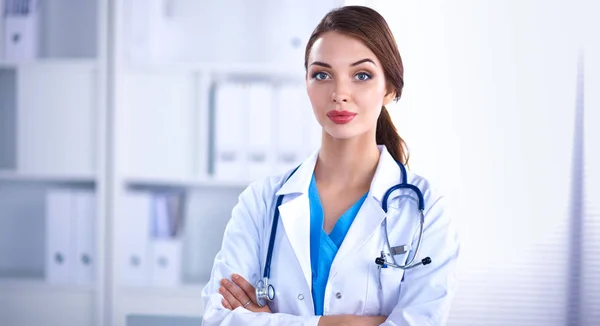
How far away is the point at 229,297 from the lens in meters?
1.41

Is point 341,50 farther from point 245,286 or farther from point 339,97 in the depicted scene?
point 245,286

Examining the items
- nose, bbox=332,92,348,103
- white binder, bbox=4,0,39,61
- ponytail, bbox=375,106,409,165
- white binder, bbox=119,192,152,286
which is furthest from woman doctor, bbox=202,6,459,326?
white binder, bbox=4,0,39,61

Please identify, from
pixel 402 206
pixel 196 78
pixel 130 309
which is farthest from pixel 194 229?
pixel 402 206

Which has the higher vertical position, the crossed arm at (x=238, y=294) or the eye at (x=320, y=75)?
the eye at (x=320, y=75)

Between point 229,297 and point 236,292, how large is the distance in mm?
18

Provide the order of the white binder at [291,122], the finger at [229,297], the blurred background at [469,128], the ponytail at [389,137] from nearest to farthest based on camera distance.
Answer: the finger at [229,297] → the ponytail at [389,137] → the white binder at [291,122] → the blurred background at [469,128]

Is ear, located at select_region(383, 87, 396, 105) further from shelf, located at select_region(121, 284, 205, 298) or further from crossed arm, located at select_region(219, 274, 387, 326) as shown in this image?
shelf, located at select_region(121, 284, 205, 298)

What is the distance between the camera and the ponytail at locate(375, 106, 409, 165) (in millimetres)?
1579

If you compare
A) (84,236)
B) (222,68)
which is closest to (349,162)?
(222,68)

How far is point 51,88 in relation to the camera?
2.59 meters

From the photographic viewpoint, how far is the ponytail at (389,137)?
1.58 m

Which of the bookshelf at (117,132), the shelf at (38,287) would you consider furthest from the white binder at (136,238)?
the shelf at (38,287)

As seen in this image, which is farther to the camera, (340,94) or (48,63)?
(48,63)

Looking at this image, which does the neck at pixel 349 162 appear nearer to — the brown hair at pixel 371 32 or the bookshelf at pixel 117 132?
the brown hair at pixel 371 32
